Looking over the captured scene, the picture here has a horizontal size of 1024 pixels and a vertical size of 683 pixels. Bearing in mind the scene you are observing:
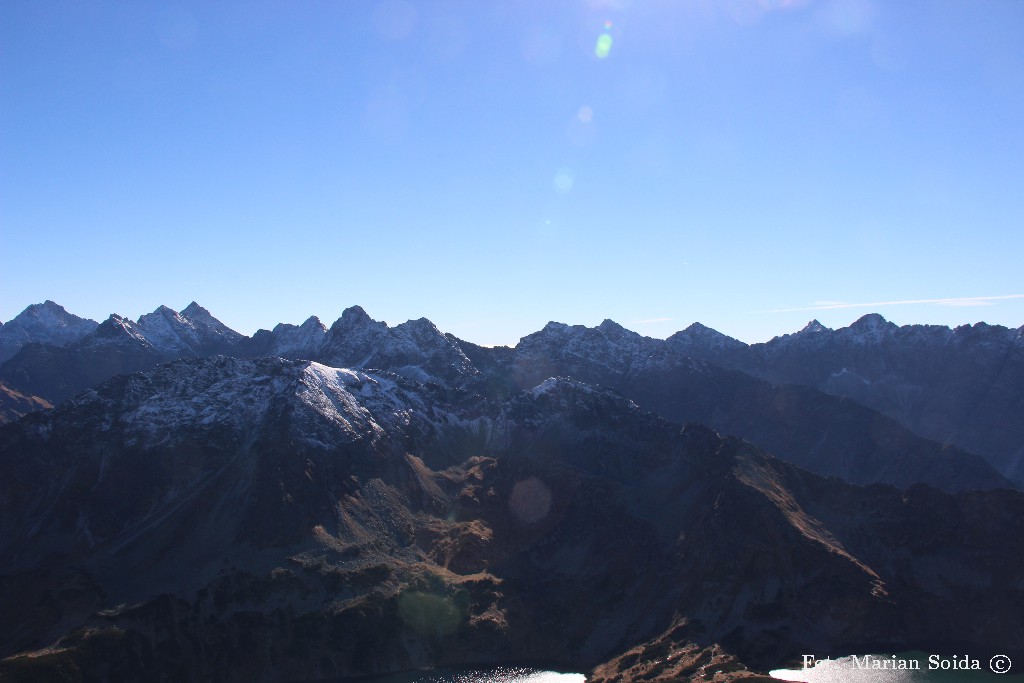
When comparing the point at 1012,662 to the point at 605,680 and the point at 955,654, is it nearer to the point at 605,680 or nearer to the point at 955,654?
the point at 955,654

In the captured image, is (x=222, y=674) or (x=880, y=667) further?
(x=222, y=674)

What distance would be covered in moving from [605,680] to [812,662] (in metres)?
47.4

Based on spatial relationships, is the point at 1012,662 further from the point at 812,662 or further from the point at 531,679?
the point at 531,679

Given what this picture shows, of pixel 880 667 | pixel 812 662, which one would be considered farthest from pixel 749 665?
pixel 880 667

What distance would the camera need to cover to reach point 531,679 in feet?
643

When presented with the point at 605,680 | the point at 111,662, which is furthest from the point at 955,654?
the point at 111,662

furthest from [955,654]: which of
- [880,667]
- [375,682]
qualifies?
[375,682]

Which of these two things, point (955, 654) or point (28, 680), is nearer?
point (28, 680)

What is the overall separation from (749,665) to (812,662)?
15.1 meters

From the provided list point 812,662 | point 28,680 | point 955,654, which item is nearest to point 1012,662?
point 955,654

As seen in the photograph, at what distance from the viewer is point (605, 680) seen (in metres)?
189

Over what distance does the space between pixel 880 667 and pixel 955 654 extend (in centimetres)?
2398

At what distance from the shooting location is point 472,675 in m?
200

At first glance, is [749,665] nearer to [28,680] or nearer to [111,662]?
[111,662]
